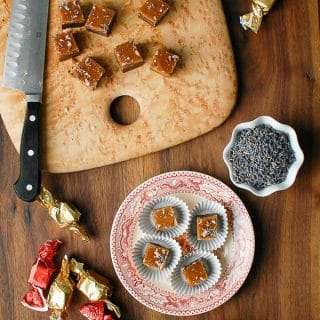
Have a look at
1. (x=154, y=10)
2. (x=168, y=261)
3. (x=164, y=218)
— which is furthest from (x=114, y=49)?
(x=168, y=261)

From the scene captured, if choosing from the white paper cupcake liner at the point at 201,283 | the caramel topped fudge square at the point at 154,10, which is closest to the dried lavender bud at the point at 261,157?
the white paper cupcake liner at the point at 201,283

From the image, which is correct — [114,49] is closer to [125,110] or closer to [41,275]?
[125,110]

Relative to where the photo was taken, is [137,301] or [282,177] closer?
[282,177]

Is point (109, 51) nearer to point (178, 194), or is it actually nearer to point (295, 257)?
point (178, 194)

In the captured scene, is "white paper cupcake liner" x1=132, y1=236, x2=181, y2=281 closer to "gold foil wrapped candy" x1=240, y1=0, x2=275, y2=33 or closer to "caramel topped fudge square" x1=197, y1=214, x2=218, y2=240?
"caramel topped fudge square" x1=197, y1=214, x2=218, y2=240

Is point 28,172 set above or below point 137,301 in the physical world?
above

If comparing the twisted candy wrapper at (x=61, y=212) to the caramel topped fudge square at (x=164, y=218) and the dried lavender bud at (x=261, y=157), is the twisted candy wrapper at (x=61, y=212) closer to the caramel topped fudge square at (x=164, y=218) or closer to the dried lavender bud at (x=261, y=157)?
the caramel topped fudge square at (x=164, y=218)

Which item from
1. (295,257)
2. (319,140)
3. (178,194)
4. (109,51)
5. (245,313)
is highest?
(109,51)

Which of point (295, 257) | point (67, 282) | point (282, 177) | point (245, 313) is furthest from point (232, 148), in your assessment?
point (67, 282)
